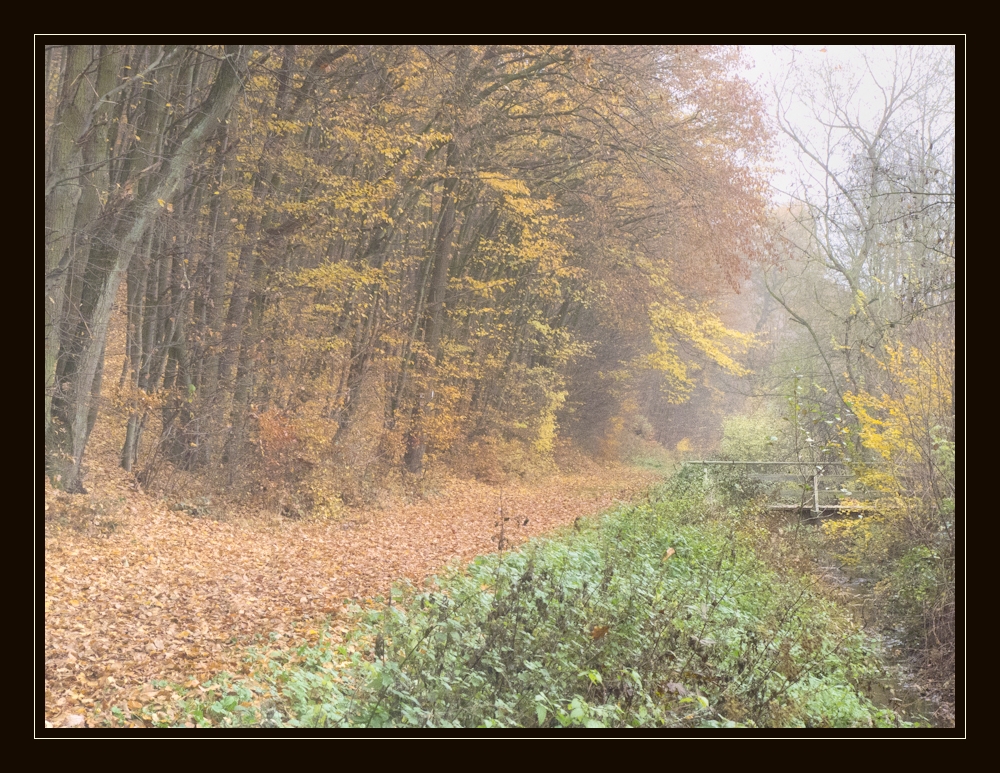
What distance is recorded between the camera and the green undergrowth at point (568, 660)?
463cm

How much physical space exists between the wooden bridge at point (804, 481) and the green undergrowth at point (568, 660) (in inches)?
183

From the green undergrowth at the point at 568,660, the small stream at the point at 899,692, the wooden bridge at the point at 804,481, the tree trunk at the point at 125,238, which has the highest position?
the tree trunk at the point at 125,238

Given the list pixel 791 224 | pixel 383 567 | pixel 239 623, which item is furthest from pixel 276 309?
pixel 791 224

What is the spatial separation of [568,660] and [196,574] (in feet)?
11.6

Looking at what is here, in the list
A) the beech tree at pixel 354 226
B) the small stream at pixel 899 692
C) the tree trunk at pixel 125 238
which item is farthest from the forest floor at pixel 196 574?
the small stream at pixel 899 692

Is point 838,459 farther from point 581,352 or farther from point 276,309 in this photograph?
point 276,309

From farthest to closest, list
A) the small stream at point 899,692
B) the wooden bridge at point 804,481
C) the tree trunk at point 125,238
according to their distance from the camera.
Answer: the wooden bridge at point 804,481, the tree trunk at point 125,238, the small stream at point 899,692

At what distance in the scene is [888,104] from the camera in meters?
8.00

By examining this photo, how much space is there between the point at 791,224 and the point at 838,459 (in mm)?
3592

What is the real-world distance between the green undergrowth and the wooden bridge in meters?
4.66

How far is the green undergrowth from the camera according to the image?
182 inches

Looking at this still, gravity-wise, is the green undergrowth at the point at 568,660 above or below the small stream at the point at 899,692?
above

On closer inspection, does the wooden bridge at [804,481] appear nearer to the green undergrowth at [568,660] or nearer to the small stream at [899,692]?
the small stream at [899,692]

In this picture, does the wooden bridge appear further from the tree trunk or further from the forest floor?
the tree trunk
